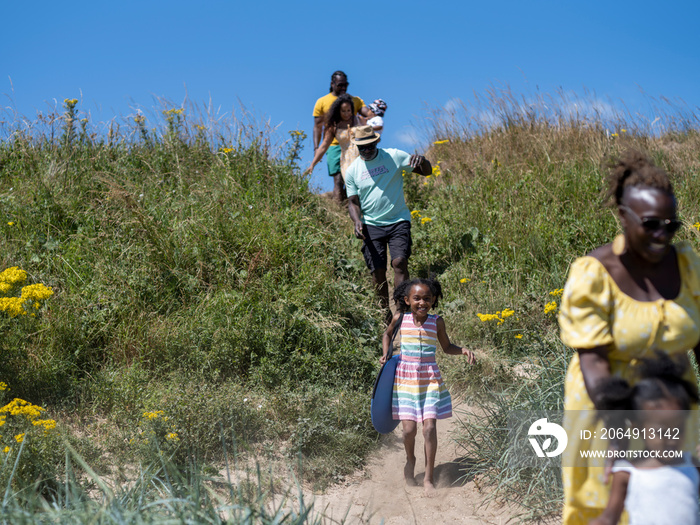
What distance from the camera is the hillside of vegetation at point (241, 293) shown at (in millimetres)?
4500

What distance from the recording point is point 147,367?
553 cm

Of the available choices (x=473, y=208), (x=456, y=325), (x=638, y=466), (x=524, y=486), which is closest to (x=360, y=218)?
(x=456, y=325)

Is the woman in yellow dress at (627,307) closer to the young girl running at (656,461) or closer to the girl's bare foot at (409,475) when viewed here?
the young girl running at (656,461)

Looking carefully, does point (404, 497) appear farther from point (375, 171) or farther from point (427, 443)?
point (375, 171)

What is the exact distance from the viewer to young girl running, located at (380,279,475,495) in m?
4.15

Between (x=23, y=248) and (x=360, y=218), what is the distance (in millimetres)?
3590

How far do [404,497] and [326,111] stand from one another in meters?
5.76

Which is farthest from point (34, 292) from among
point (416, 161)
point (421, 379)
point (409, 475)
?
point (416, 161)

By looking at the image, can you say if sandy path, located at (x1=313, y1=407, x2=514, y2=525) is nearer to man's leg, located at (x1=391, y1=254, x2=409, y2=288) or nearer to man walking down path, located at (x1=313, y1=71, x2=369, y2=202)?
man's leg, located at (x1=391, y1=254, x2=409, y2=288)

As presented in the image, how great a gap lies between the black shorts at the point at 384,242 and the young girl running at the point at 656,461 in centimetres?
425

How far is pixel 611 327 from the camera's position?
6.66 feet

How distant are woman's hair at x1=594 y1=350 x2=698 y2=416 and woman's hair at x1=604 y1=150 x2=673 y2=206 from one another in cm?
58

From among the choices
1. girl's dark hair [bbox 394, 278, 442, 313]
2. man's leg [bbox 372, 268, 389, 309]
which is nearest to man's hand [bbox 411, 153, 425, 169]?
man's leg [bbox 372, 268, 389, 309]

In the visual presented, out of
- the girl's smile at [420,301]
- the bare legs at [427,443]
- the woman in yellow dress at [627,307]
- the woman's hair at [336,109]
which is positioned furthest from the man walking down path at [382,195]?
the woman in yellow dress at [627,307]
